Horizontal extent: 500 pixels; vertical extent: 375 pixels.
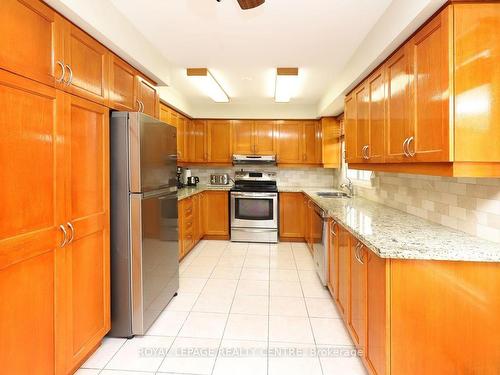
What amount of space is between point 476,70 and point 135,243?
87.0 inches

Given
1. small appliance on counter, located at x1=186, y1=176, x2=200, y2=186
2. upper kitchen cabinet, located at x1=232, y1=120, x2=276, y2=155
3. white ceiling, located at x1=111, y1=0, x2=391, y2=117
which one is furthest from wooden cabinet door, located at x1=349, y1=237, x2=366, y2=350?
small appliance on counter, located at x1=186, y1=176, x2=200, y2=186

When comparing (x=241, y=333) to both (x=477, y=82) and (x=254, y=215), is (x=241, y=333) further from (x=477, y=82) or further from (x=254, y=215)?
(x=254, y=215)

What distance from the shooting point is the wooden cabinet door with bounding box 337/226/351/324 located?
1983 millimetres

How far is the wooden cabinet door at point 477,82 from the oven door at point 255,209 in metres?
3.34

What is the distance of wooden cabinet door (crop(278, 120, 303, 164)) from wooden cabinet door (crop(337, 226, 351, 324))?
9.32 ft

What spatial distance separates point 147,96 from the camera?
2.52 meters

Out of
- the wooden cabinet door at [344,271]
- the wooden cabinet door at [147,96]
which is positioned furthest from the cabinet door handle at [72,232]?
the wooden cabinet door at [344,271]

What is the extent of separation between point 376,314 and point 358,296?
0.31 meters

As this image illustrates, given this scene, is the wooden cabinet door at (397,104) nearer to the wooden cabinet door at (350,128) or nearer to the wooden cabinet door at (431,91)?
the wooden cabinet door at (431,91)

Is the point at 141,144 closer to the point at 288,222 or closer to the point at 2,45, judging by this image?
the point at 2,45

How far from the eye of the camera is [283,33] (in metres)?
2.29

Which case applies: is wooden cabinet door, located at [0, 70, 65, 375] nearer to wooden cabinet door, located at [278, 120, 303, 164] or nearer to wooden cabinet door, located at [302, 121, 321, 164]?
wooden cabinet door, located at [278, 120, 303, 164]

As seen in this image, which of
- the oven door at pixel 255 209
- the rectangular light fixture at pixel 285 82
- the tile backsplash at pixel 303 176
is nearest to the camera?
the rectangular light fixture at pixel 285 82

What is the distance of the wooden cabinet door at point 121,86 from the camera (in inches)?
76.7
